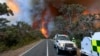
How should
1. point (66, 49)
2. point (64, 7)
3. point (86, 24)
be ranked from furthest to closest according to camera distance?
point (64, 7), point (86, 24), point (66, 49)

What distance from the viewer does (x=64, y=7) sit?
6619 centimetres

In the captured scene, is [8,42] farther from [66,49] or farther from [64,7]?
[64,7]

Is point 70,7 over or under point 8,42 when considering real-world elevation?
over

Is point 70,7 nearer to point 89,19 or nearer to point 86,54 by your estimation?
point 89,19

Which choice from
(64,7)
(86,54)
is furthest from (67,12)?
(86,54)

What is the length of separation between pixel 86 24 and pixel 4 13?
13181 mm

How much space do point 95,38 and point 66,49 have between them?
13089mm

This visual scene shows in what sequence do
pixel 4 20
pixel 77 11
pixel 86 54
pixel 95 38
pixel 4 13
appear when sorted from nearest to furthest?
pixel 95 38
pixel 86 54
pixel 4 13
pixel 4 20
pixel 77 11

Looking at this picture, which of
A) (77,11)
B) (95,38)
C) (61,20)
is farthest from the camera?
(61,20)

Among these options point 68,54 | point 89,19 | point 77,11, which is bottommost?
point 68,54

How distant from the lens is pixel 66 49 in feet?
72.1

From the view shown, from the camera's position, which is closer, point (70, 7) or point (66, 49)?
point (66, 49)

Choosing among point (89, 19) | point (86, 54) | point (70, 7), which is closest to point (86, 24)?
point (89, 19)

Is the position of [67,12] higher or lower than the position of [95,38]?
higher
